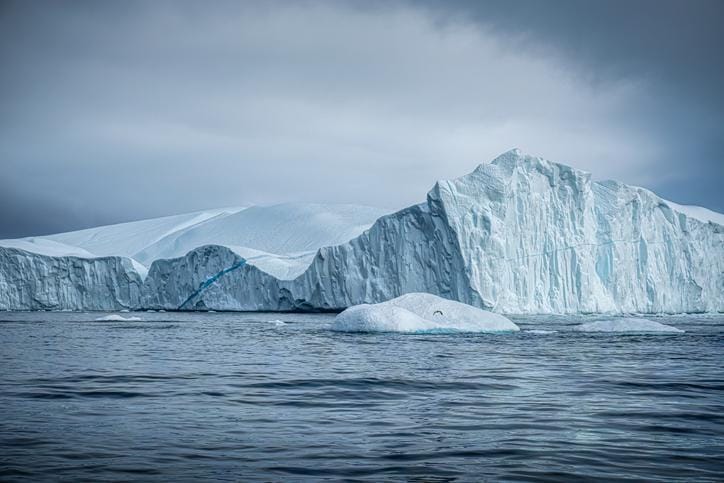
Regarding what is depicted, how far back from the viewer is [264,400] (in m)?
8.15

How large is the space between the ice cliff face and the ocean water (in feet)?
90.6

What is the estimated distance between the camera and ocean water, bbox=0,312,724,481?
480cm

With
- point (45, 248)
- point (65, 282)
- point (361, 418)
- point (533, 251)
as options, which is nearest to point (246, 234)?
point (45, 248)

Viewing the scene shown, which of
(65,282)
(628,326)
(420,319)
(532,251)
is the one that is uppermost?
(532,251)

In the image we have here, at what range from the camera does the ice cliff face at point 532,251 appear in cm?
4181

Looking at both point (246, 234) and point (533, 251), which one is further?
point (246, 234)

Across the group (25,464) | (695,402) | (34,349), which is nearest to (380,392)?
(695,402)

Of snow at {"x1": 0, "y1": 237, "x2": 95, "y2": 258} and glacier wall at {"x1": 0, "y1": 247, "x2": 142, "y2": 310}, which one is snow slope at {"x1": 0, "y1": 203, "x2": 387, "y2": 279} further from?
glacier wall at {"x1": 0, "y1": 247, "x2": 142, "y2": 310}

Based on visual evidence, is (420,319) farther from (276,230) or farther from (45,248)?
(276,230)

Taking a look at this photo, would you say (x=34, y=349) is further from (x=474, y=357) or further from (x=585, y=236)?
(x=585, y=236)

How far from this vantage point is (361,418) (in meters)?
6.91

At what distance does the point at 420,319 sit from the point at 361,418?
16813mm

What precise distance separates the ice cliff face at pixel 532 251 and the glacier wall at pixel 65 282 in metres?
20.2

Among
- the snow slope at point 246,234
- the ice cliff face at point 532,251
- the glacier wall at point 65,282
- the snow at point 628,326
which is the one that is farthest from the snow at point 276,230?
the snow at point 628,326
